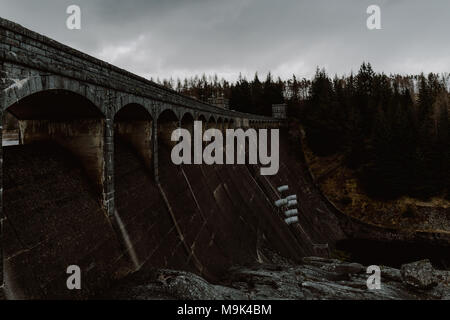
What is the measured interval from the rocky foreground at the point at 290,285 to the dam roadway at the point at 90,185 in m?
1.34

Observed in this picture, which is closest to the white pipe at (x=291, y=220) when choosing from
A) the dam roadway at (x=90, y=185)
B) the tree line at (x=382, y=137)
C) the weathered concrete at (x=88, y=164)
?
the dam roadway at (x=90, y=185)

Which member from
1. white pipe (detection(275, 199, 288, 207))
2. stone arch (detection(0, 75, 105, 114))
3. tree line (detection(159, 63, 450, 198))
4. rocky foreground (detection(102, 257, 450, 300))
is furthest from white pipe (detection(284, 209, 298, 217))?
stone arch (detection(0, 75, 105, 114))

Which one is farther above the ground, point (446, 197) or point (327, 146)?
point (327, 146)

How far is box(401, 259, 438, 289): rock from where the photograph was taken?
12.4m

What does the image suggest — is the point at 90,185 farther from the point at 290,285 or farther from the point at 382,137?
the point at 382,137

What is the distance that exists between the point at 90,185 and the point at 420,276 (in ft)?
52.6

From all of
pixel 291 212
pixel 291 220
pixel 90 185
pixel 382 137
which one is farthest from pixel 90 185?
pixel 382 137

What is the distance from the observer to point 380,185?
127ft

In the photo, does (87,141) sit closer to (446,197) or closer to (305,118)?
(446,197)

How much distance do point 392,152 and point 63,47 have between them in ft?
146

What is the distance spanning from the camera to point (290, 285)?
11.1m

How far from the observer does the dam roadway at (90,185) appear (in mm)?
6203

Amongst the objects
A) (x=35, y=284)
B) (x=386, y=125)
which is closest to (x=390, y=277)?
(x=35, y=284)

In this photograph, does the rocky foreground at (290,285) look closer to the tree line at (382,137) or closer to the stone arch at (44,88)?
the stone arch at (44,88)
